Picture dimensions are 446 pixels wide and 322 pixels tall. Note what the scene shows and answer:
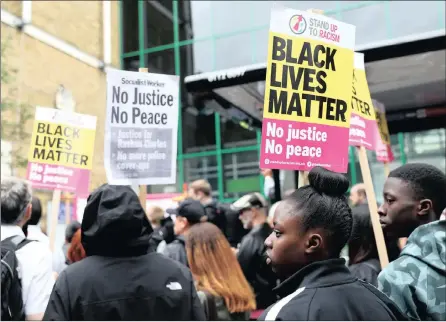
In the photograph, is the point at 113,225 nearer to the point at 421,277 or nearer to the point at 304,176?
the point at 304,176

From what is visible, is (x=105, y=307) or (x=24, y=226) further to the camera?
(x=24, y=226)

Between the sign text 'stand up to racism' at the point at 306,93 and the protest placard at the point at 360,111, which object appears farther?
the protest placard at the point at 360,111

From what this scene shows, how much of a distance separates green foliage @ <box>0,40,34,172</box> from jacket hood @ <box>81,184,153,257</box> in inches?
406

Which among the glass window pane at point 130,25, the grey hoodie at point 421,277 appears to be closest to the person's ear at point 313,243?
the grey hoodie at point 421,277

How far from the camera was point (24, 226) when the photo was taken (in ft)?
11.1

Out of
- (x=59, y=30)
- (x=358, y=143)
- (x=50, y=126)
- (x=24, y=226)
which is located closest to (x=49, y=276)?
(x=24, y=226)

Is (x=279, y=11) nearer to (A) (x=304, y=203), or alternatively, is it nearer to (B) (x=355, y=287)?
(A) (x=304, y=203)

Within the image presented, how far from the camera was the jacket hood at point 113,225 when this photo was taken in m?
2.42

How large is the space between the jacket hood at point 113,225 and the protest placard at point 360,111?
69.5 inches

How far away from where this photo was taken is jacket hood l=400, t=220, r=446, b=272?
210cm

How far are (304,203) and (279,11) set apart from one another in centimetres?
156

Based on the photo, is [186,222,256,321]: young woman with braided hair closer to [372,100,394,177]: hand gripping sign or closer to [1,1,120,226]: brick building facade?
[372,100,394,177]: hand gripping sign

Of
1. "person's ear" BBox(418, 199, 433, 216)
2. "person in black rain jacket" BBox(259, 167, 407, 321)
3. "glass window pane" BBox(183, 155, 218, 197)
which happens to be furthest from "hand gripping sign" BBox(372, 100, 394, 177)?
"glass window pane" BBox(183, 155, 218, 197)

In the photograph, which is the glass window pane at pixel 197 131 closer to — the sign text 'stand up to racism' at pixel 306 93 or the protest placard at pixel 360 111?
the protest placard at pixel 360 111
